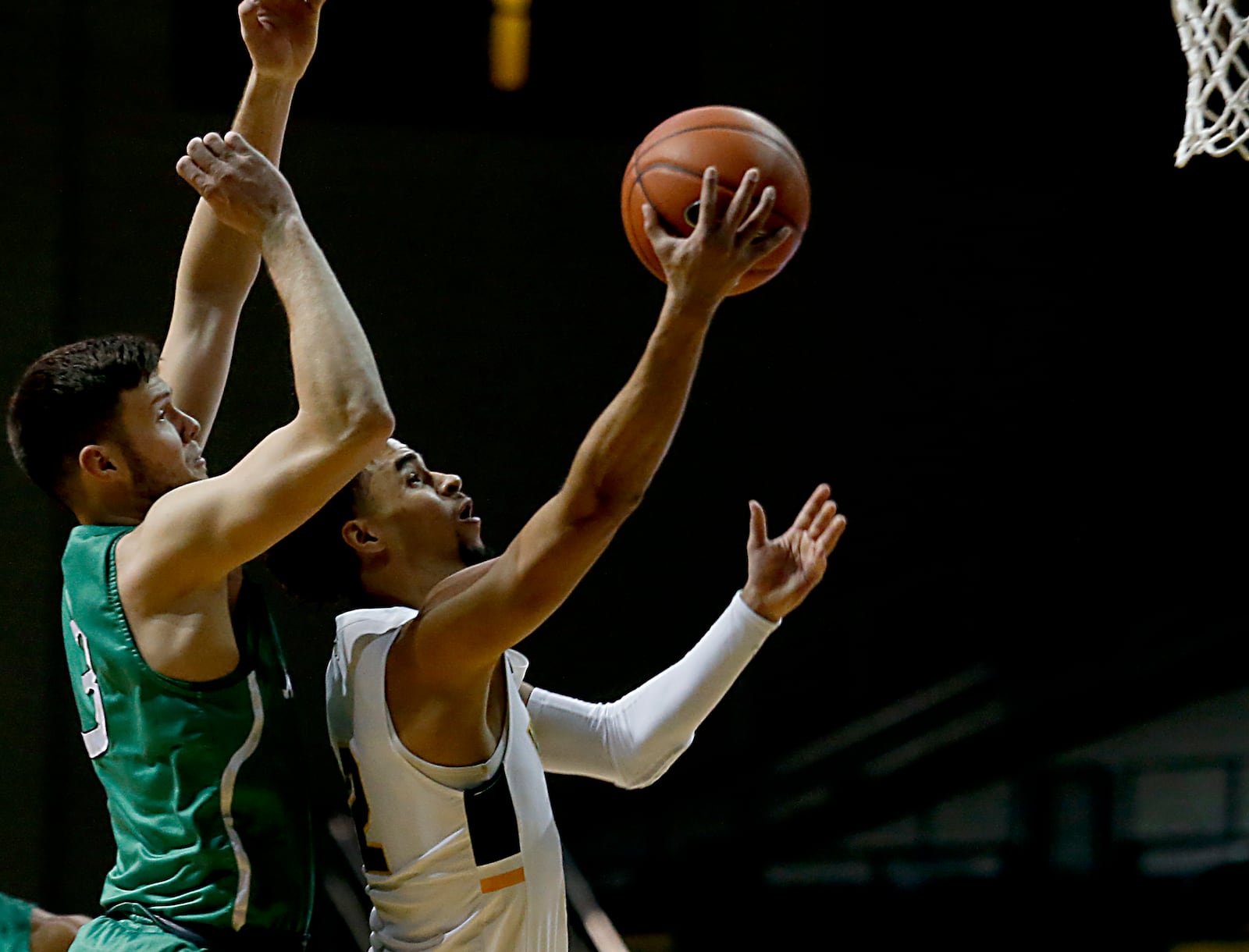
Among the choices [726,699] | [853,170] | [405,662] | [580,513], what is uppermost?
[853,170]

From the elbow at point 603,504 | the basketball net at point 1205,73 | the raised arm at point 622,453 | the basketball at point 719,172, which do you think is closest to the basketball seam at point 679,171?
the basketball at point 719,172

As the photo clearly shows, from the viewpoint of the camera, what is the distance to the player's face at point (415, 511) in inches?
104

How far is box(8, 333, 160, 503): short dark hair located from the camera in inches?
88.6

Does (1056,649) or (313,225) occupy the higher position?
(313,225)

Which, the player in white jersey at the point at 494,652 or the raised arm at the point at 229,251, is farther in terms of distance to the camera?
the raised arm at the point at 229,251

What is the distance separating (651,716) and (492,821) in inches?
21.7

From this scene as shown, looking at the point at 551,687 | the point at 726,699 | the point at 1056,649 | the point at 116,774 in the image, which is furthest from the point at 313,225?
the point at 116,774

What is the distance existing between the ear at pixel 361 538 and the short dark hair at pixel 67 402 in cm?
48

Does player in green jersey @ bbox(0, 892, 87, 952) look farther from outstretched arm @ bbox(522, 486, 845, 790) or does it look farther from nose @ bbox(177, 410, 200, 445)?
outstretched arm @ bbox(522, 486, 845, 790)

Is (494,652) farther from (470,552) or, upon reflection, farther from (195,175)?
(195,175)

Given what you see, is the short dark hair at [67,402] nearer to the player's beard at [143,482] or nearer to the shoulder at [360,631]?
the player's beard at [143,482]

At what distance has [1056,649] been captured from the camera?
7879 millimetres

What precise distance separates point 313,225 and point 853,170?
2788 mm

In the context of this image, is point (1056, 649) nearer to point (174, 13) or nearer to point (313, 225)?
point (313, 225)
